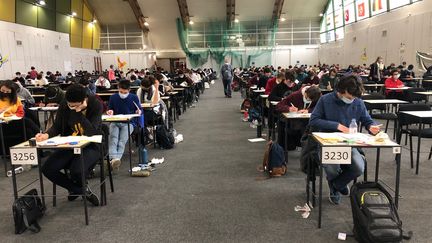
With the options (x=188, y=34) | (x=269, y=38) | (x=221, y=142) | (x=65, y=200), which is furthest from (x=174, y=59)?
(x=65, y=200)

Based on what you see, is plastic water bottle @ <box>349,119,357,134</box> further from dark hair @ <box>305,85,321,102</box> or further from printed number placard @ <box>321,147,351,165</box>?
dark hair @ <box>305,85,321,102</box>

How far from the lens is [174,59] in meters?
33.4

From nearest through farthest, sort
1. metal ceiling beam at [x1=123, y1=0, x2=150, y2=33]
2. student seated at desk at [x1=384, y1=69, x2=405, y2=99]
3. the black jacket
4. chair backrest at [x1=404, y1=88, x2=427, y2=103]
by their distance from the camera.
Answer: the black jacket < chair backrest at [x1=404, y1=88, x2=427, y2=103] < student seated at desk at [x1=384, y1=69, x2=405, y2=99] < metal ceiling beam at [x1=123, y1=0, x2=150, y2=33]

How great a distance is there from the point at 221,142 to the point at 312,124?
140 inches

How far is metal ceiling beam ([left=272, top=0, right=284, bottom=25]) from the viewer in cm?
2722

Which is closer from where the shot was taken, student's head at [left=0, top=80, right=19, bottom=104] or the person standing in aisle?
student's head at [left=0, top=80, right=19, bottom=104]

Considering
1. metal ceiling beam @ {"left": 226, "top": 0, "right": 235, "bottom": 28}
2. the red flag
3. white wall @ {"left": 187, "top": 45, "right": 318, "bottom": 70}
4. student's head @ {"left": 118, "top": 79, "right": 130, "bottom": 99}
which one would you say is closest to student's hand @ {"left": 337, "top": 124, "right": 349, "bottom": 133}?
student's head @ {"left": 118, "top": 79, "right": 130, "bottom": 99}

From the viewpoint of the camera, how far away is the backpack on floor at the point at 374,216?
282cm

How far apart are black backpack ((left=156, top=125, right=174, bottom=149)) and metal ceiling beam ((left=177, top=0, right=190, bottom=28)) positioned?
21765 millimetres

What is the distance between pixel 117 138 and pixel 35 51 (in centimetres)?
1832

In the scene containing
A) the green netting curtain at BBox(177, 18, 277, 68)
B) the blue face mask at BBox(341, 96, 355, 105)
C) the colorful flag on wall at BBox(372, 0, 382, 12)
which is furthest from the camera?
the green netting curtain at BBox(177, 18, 277, 68)

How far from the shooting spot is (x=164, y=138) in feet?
21.7

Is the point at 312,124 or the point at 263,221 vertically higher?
the point at 312,124

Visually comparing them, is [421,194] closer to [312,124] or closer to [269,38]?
[312,124]
